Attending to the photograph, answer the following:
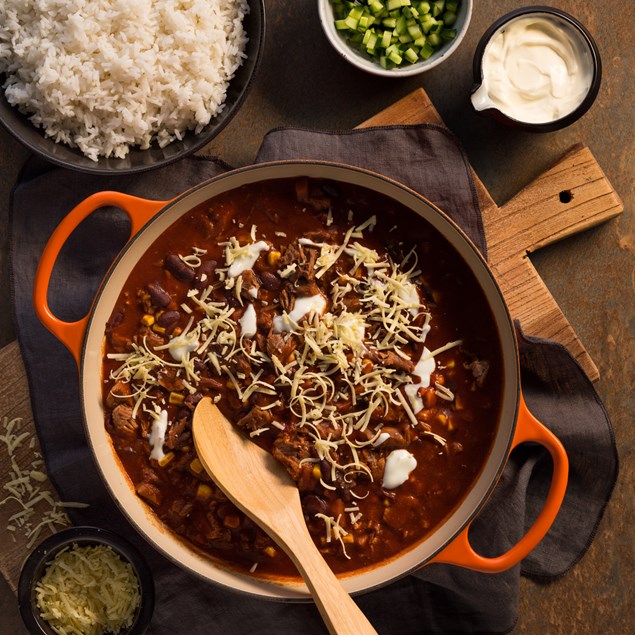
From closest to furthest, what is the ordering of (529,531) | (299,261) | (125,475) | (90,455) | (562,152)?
(529,531) < (299,261) < (125,475) < (90,455) < (562,152)

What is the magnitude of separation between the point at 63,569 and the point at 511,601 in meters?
1.86

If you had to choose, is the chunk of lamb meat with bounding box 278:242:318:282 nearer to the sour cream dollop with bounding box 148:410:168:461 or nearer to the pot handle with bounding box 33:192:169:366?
the pot handle with bounding box 33:192:169:366

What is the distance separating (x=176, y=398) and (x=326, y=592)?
911 millimetres

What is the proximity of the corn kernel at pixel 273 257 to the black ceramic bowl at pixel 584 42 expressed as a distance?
1033mm

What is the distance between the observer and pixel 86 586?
2924mm

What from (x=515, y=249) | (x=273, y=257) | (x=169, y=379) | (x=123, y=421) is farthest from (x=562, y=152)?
(x=123, y=421)

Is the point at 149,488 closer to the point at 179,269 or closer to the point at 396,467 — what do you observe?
the point at 179,269

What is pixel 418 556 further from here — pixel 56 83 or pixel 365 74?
pixel 56 83

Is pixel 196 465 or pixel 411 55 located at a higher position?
pixel 411 55

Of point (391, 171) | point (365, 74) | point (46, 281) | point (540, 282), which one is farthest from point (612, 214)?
point (46, 281)

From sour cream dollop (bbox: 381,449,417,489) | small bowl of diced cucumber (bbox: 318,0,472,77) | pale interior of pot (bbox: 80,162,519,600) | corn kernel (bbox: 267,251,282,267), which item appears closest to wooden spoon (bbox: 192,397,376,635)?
pale interior of pot (bbox: 80,162,519,600)

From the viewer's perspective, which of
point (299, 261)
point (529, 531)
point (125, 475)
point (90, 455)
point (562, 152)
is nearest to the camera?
point (529, 531)

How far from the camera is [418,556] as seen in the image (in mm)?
2805

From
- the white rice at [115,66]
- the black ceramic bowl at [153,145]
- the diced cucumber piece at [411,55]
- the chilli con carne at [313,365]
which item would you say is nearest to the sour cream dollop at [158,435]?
the chilli con carne at [313,365]
